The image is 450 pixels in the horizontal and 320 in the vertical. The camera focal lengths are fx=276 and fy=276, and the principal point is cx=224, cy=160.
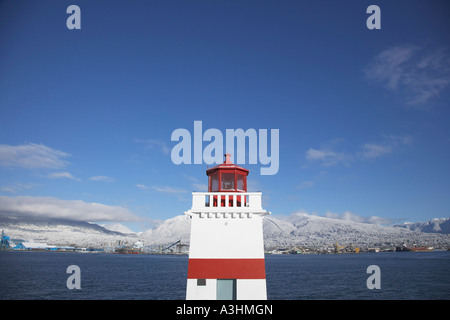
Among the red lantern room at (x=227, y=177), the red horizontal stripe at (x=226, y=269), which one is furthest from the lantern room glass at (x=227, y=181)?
the red horizontal stripe at (x=226, y=269)

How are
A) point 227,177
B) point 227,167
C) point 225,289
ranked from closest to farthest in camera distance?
point 225,289 → point 227,167 → point 227,177

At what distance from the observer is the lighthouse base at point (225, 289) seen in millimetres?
12562

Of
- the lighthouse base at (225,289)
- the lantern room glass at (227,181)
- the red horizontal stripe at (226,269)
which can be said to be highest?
the lantern room glass at (227,181)

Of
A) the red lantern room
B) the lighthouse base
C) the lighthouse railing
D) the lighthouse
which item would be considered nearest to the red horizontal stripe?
the lighthouse

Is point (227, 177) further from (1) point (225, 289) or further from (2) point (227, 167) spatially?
(1) point (225, 289)

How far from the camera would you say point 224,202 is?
1337 centimetres

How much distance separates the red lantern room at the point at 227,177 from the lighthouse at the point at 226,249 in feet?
4.49

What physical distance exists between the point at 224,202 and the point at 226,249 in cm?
217

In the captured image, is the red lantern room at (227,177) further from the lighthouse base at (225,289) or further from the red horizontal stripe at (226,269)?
the lighthouse base at (225,289)

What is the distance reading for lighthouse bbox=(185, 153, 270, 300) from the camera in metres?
12.7

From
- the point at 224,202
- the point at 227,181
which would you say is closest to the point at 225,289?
the point at 224,202
